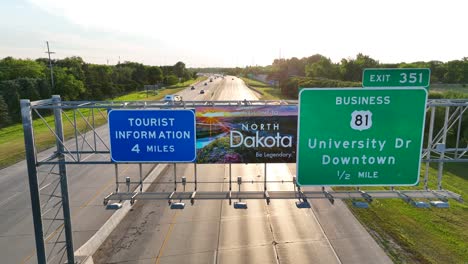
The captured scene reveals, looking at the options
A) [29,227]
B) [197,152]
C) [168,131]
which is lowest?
[29,227]

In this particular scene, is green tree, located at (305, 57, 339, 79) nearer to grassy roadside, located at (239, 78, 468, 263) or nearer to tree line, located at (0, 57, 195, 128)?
tree line, located at (0, 57, 195, 128)

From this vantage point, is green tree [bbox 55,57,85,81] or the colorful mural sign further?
green tree [bbox 55,57,85,81]

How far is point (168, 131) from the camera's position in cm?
995

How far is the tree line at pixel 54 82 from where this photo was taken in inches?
2036

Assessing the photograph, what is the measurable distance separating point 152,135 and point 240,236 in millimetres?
9884

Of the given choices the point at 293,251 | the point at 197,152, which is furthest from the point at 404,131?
the point at 293,251

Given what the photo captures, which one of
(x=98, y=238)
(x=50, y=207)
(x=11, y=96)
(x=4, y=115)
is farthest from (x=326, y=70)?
(x=98, y=238)

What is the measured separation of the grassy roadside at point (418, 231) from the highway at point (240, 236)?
2.82 feet

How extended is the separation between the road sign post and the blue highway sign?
3.33 m

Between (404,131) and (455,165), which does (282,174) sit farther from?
(404,131)

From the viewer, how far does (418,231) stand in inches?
711

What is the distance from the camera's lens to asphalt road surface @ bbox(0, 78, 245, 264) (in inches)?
691

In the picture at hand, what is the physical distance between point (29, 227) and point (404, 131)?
68.0 feet

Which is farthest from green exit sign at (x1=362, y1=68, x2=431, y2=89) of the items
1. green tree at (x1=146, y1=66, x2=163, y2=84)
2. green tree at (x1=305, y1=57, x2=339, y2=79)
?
green tree at (x1=146, y1=66, x2=163, y2=84)
